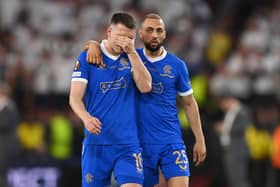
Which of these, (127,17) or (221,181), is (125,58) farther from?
(221,181)

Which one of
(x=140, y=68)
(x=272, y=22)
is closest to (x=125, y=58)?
(x=140, y=68)

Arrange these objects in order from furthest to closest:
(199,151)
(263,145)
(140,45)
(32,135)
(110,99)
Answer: (140,45), (263,145), (32,135), (199,151), (110,99)

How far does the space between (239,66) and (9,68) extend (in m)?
4.92

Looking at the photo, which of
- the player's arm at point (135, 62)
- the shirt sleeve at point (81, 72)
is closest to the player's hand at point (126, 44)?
the player's arm at point (135, 62)

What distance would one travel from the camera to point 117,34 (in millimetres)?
8492

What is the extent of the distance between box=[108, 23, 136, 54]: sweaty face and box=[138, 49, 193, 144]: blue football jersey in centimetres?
57

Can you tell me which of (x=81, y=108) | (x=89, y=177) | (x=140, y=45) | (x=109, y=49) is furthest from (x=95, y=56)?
(x=140, y=45)

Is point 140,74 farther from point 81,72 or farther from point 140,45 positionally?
point 140,45

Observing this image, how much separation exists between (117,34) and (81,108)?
0.83 meters

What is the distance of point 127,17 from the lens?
8477 mm

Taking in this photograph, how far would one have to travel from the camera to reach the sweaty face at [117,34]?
8.45 metres

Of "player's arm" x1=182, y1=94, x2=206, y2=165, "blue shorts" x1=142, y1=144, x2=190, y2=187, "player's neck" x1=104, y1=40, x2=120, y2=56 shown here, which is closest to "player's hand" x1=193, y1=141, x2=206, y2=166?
"player's arm" x1=182, y1=94, x2=206, y2=165

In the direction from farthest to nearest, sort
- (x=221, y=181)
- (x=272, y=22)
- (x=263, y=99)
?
(x=272, y=22)
(x=263, y=99)
(x=221, y=181)

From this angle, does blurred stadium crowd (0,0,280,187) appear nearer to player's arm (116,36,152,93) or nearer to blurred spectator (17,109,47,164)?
blurred spectator (17,109,47,164)
